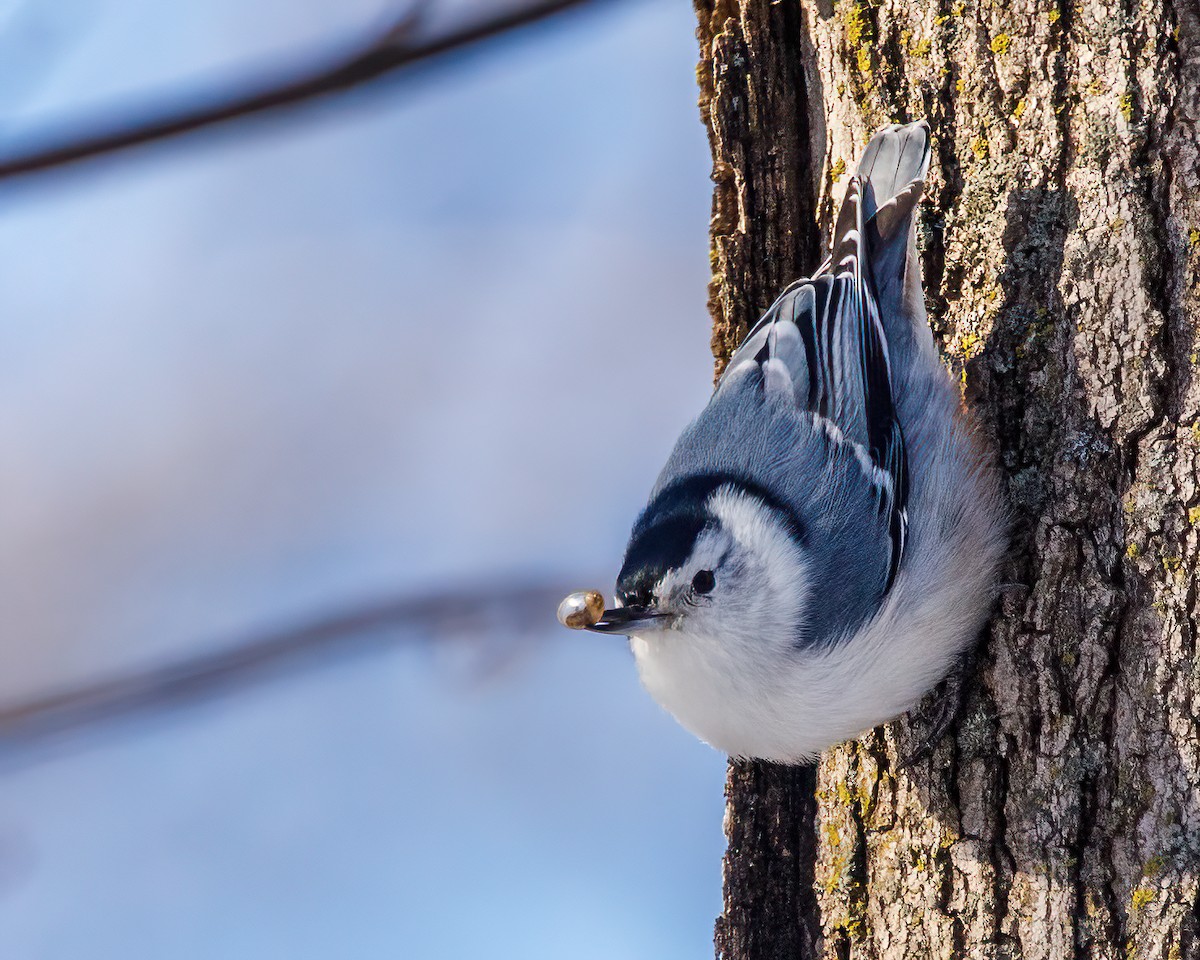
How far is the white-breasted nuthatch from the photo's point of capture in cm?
167

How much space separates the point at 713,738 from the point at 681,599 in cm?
20

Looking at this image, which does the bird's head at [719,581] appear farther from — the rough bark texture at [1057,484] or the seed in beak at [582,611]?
the rough bark texture at [1057,484]

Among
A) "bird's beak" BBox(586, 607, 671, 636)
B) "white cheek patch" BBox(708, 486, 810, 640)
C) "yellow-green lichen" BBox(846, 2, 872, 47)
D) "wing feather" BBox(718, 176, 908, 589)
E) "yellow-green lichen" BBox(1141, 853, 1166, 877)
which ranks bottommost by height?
"yellow-green lichen" BBox(1141, 853, 1166, 877)

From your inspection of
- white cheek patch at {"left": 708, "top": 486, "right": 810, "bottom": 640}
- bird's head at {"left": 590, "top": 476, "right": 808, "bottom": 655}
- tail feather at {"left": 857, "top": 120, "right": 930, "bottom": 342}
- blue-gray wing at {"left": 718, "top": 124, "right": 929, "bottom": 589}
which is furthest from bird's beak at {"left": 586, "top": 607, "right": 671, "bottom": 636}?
tail feather at {"left": 857, "top": 120, "right": 930, "bottom": 342}

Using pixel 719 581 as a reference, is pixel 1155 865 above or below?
below

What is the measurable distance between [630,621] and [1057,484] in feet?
1.98

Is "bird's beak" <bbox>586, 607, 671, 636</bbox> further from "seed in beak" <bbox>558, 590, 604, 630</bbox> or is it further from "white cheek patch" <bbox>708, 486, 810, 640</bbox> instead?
"white cheek patch" <bbox>708, 486, 810, 640</bbox>

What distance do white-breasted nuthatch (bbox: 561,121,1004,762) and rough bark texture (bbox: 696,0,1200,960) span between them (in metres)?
0.07

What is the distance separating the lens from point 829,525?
173cm

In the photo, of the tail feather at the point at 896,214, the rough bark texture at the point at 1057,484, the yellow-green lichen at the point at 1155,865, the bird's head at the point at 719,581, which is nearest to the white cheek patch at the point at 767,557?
the bird's head at the point at 719,581

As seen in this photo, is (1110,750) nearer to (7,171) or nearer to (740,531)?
(740,531)

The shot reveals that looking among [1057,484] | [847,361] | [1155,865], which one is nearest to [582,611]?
[847,361]

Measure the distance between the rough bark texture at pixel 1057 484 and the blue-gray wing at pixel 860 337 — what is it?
0.07 m

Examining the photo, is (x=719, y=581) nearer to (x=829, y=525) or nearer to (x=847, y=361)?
(x=829, y=525)
